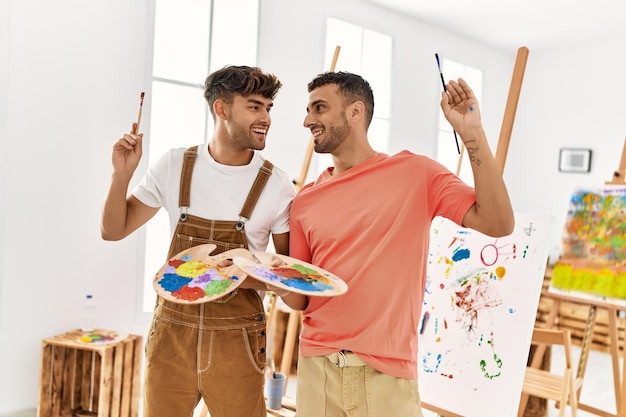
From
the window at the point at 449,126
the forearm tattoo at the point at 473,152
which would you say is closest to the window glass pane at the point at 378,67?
the window at the point at 449,126

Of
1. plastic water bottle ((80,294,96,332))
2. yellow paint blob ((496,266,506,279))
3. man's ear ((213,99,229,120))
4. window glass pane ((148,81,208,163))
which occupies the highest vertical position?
window glass pane ((148,81,208,163))

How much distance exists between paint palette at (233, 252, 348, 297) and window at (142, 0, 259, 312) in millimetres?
2280

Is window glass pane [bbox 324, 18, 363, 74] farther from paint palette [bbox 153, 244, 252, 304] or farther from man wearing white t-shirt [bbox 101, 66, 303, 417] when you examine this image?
paint palette [bbox 153, 244, 252, 304]

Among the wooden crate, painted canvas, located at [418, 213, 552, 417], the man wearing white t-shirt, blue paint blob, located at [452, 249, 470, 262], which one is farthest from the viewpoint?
the wooden crate

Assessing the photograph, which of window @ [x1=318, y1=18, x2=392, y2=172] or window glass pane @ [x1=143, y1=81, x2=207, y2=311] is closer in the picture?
window glass pane @ [x1=143, y1=81, x2=207, y2=311]

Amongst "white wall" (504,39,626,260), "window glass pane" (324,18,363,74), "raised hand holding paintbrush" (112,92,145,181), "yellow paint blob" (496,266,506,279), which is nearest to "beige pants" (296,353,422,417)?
"yellow paint blob" (496,266,506,279)

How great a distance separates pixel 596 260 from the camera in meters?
3.50

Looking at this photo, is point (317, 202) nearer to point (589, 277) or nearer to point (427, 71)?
point (589, 277)

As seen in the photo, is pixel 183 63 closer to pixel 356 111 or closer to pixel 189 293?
pixel 356 111

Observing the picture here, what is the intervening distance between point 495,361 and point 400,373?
2.03ft

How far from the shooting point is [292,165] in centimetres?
434

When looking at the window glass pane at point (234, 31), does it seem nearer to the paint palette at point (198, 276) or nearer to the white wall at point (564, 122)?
the paint palette at point (198, 276)

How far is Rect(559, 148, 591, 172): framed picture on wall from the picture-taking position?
5.97 m

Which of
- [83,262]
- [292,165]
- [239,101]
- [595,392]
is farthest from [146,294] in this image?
[595,392]
